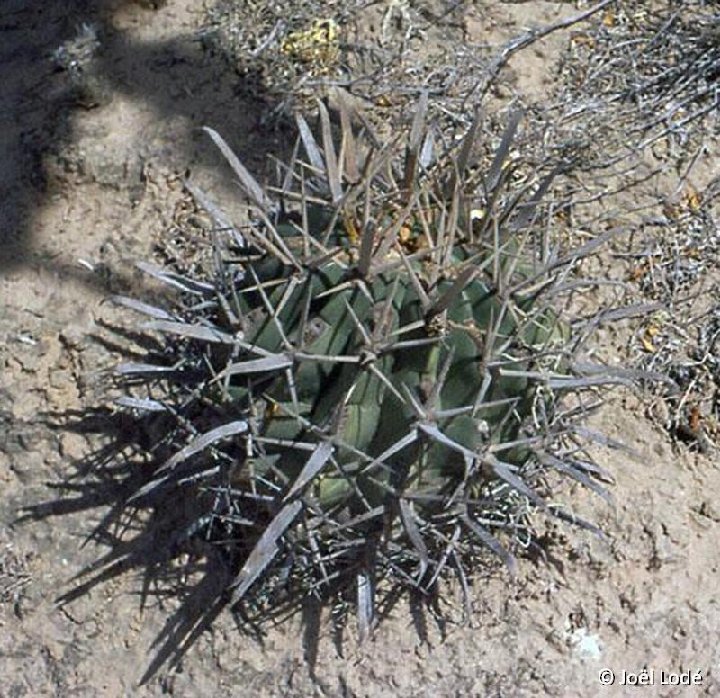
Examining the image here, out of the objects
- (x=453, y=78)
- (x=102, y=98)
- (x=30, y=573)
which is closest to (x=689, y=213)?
(x=453, y=78)

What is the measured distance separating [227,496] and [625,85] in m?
1.84

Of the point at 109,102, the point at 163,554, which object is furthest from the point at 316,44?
the point at 163,554

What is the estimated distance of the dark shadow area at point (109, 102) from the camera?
3154mm

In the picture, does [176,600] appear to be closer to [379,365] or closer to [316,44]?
[379,365]

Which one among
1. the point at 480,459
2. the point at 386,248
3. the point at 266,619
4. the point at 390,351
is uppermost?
the point at 386,248

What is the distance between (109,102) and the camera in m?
3.28

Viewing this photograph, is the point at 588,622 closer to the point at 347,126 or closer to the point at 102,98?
the point at 347,126

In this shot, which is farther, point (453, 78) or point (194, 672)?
point (453, 78)

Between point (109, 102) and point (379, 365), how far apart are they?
1.73 metres

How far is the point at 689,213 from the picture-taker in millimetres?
3059

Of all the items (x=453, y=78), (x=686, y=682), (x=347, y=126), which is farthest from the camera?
(x=453, y=78)

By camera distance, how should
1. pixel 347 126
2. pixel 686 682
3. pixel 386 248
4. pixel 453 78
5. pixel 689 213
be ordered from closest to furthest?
pixel 386 248 < pixel 347 126 < pixel 686 682 < pixel 689 213 < pixel 453 78

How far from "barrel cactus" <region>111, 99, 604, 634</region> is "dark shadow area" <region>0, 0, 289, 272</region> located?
3.02ft

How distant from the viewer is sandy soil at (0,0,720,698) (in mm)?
2543
